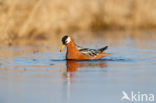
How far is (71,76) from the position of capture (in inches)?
558

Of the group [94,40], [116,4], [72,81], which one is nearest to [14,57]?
[72,81]

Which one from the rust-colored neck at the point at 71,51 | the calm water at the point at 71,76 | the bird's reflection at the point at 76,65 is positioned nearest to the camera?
the calm water at the point at 71,76

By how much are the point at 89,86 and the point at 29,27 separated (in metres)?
10.2

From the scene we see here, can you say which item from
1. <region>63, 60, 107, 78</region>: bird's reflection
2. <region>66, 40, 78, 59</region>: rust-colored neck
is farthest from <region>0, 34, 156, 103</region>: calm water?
<region>66, 40, 78, 59</region>: rust-colored neck

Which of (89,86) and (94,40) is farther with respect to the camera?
(94,40)

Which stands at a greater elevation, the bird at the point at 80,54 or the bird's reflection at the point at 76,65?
Result: the bird at the point at 80,54

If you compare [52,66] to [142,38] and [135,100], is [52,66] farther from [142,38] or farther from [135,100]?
[142,38]

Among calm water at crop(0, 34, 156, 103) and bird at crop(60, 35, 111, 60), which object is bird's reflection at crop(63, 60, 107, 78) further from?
bird at crop(60, 35, 111, 60)

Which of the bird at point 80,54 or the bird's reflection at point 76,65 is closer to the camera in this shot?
the bird's reflection at point 76,65

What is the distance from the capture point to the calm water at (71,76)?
38.9 feet

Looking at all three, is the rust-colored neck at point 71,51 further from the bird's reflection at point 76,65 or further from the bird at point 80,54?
the bird's reflection at point 76,65

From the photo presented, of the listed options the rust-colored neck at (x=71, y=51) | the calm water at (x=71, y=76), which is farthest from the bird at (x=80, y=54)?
the calm water at (x=71, y=76)

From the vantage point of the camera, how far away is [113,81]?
13344 mm

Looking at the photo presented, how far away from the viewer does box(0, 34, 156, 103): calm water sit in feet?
38.9
